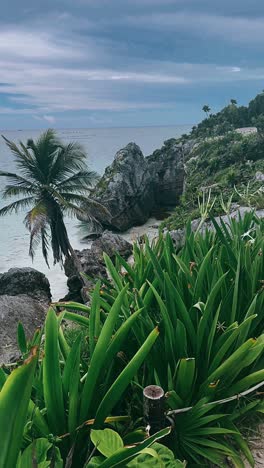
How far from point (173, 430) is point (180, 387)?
0.88 ft

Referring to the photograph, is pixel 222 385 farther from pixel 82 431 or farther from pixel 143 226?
pixel 143 226

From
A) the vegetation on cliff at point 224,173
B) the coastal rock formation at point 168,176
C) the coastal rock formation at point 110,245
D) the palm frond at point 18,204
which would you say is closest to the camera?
the palm frond at point 18,204

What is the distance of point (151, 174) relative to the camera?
4228 centimetres

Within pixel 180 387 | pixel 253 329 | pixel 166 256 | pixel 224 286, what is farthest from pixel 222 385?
pixel 166 256

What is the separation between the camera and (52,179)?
2127 cm

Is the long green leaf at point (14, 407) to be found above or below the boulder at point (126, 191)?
above

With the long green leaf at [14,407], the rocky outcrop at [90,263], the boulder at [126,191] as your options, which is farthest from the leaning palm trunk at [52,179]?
the long green leaf at [14,407]

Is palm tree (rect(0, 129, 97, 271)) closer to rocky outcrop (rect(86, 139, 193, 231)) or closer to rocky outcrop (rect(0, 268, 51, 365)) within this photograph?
rocky outcrop (rect(0, 268, 51, 365))

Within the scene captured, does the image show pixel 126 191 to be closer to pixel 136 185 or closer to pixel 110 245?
pixel 136 185

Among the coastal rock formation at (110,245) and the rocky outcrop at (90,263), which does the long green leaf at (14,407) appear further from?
the coastal rock formation at (110,245)

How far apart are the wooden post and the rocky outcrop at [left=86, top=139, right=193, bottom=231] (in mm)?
29406

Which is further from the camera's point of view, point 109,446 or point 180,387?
point 180,387

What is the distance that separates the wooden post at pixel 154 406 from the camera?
234cm

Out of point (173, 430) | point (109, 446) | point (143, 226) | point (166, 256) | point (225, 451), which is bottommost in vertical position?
point (143, 226)
